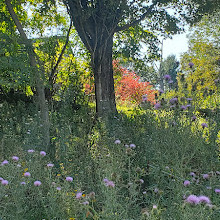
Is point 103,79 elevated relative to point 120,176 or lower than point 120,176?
elevated

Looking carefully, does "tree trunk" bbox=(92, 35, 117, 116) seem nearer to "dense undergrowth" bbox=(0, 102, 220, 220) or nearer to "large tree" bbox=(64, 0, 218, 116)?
"large tree" bbox=(64, 0, 218, 116)

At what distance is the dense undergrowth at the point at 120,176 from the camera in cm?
242

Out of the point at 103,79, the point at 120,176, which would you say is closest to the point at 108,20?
the point at 103,79

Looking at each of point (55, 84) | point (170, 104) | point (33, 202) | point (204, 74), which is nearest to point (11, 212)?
point (33, 202)

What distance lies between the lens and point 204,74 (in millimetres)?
15227

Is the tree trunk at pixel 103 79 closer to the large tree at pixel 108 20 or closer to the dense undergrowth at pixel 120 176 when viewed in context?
the large tree at pixel 108 20

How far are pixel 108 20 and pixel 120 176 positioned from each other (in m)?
5.10

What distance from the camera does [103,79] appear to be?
7.85 metres

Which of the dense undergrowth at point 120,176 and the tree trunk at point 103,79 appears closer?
the dense undergrowth at point 120,176

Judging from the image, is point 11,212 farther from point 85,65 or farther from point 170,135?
point 85,65

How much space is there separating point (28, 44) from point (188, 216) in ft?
15.2

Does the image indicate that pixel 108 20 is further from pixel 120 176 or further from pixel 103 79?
pixel 120 176

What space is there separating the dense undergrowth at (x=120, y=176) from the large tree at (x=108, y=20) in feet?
6.82

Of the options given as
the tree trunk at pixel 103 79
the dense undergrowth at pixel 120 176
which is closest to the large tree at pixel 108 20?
the tree trunk at pixel 103 79
